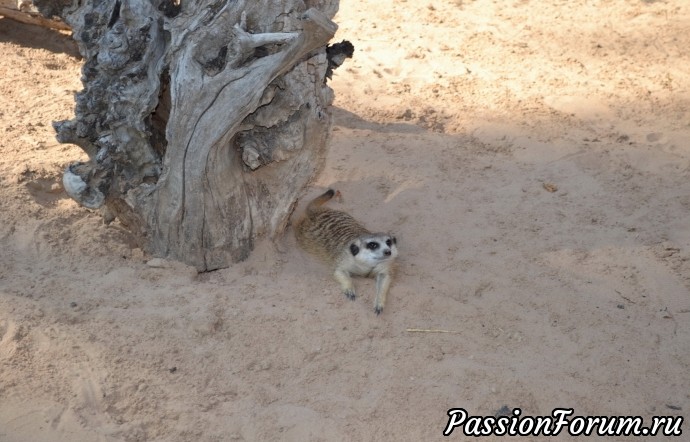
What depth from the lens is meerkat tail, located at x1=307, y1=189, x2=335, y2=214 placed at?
462 centimetres

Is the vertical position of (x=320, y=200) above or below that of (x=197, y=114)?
below

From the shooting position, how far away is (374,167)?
5.00m

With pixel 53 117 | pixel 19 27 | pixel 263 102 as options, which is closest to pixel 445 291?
pixel 263 102

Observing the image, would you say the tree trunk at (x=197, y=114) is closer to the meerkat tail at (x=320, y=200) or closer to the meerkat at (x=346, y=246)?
the meerkat at (x=346, y=246)

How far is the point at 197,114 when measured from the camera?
3393mm

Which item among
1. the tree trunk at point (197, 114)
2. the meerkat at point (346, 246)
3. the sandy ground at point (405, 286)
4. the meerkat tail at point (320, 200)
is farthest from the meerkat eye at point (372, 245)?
the meerkat tail at point (320, 200)

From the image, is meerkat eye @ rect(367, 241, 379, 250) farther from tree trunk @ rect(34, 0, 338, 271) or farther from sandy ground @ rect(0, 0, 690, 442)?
tree trunk @ rect(34, 0, 338, 271)

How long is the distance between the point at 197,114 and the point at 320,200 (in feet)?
4.62

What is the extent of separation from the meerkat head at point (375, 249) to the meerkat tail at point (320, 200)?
1.90 ft

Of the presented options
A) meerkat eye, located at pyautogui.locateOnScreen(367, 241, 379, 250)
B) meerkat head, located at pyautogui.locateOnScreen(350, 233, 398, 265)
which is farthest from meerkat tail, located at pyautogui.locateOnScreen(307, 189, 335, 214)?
meerkat eye, located at pyautogui.locateOnScreen(367, 241, 379, 250)

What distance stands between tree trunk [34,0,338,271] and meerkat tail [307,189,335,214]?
0.73m

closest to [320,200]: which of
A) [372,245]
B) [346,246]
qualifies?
[346,246]

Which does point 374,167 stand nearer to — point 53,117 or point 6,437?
point 53,117

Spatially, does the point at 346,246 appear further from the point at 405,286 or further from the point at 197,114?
the point at 197,114
